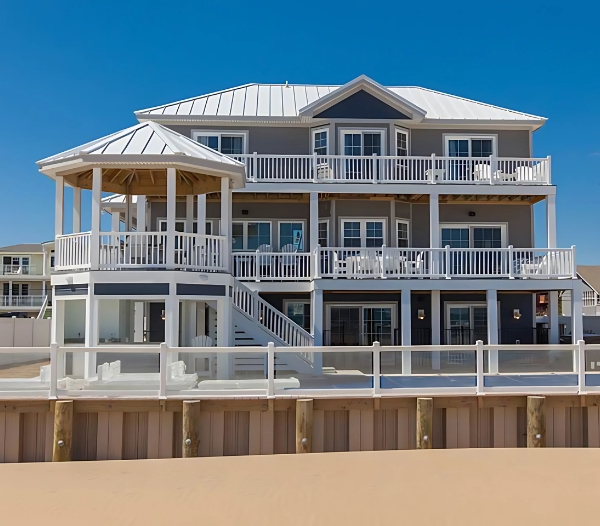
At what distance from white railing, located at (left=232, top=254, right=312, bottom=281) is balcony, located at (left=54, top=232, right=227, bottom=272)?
4.75 meters

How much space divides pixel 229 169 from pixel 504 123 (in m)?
13.1

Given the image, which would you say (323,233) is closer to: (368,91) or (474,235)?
(368,91)

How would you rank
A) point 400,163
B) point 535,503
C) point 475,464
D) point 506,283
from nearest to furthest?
point 535,503 → point 475,464 → point 506,283 → point 400,163

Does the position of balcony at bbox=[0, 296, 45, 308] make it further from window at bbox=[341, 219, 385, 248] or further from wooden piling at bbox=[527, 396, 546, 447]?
wooden piling at bbox=[527, 396, 546, 447]

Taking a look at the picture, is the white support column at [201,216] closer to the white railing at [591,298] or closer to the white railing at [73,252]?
the white railing at [73,252]

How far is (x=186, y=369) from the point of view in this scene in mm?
12273

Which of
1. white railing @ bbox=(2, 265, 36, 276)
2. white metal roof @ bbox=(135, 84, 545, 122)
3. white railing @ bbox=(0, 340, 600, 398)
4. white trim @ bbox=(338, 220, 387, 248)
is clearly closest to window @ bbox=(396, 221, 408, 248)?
white trim @ bbox=(338, 220, 387, 248)

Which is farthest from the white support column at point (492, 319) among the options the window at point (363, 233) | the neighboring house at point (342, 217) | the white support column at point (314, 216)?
the white support column at point (314, 216)

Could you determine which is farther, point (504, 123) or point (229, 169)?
point (504, 123)

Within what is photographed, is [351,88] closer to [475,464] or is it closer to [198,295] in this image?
[198,295]

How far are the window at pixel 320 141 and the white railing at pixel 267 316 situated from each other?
800 centimetres

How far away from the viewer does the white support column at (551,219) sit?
75.1ft

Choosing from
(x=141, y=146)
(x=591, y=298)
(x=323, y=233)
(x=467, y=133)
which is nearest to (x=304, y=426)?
(x=141, y=146)

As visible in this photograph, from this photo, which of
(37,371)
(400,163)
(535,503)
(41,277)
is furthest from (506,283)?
(41,277)
